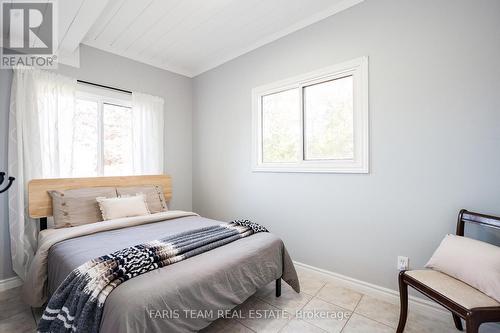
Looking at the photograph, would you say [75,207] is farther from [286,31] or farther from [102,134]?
[286,31]

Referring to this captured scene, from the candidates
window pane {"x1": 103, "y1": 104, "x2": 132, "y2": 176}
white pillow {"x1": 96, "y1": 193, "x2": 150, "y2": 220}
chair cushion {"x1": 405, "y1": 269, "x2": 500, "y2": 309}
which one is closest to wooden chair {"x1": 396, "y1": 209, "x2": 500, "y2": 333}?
chair cushion {"x1": 405, "y1": 269, "x2": 500, "y2": 309}

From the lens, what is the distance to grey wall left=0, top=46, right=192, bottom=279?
7.54 feet

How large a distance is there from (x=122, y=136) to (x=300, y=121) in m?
2.32

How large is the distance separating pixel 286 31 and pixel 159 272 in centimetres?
266

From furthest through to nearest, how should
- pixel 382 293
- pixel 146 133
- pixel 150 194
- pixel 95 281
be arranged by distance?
pixel 146 133, pixel 150 194, pixel 382 293, pixel 95 281

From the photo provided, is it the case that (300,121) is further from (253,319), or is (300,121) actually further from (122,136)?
(122,136)

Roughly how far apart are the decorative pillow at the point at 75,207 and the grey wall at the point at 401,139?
1.88 metres

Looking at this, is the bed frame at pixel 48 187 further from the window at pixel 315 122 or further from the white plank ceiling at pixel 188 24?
the white plank ceiling at pixel 188 24

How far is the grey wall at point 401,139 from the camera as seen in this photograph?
1640 mm

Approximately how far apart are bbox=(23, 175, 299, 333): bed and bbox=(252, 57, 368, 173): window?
1.00 m

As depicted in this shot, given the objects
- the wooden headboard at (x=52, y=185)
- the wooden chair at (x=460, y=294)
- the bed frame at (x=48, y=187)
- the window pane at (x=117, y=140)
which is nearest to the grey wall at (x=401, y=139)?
the wooden chair at (x=460, y=294)

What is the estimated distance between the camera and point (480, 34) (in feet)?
5.34

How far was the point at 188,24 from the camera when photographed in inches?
98.0

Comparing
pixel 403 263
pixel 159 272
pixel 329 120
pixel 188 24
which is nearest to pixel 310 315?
pixel 403 263
